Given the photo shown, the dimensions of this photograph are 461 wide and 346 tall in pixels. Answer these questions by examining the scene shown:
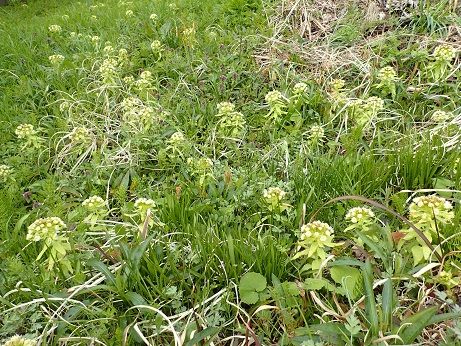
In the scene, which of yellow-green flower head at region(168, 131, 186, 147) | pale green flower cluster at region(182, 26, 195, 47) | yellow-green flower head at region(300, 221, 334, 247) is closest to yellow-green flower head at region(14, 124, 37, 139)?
yellow-green flower head at region(168, 131, 186, 147)

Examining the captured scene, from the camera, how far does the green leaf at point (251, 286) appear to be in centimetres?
176

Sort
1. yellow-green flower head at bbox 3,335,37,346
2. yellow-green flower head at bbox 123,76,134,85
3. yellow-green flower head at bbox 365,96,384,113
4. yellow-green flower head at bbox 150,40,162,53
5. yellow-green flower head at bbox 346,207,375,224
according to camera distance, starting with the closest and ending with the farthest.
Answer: yellow-green flower head at bbox 3,335,37,346, yellow-green flower head at bbox 346,207,375,224, yellow-green flower head at bbox 365,96,384,113, yellow-green flower head at bbox 123,76,134,85, yellow-green flower head at bbox 150,40,162,53

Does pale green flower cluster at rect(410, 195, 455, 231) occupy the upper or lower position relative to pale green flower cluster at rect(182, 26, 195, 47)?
lower

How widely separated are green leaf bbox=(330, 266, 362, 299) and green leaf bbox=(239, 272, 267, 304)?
27cm

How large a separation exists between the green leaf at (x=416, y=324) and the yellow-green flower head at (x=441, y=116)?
1634mm

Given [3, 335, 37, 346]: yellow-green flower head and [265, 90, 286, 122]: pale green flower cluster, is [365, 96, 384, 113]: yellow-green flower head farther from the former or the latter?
[3, 335, 37, 346]: yellow-green flower head

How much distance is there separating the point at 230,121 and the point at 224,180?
602 millimetres

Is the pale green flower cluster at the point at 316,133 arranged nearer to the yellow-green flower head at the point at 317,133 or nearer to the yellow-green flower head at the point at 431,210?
the yellow-green flower head at the point at 317,133

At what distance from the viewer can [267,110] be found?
3.33 m

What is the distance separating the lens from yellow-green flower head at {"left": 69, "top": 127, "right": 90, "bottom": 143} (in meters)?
2.99

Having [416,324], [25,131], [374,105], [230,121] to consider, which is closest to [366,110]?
[374,105]

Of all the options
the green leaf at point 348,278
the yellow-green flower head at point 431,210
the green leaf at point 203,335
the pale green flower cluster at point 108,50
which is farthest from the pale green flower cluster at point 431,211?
the pale green flower cluster at point 108,50

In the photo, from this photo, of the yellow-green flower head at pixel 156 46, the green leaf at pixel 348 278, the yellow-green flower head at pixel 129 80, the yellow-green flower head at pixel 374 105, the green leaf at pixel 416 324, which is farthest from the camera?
the yellow-green flower head at pixel 156 46

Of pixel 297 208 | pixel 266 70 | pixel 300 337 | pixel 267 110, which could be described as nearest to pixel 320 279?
pixel 300 337
